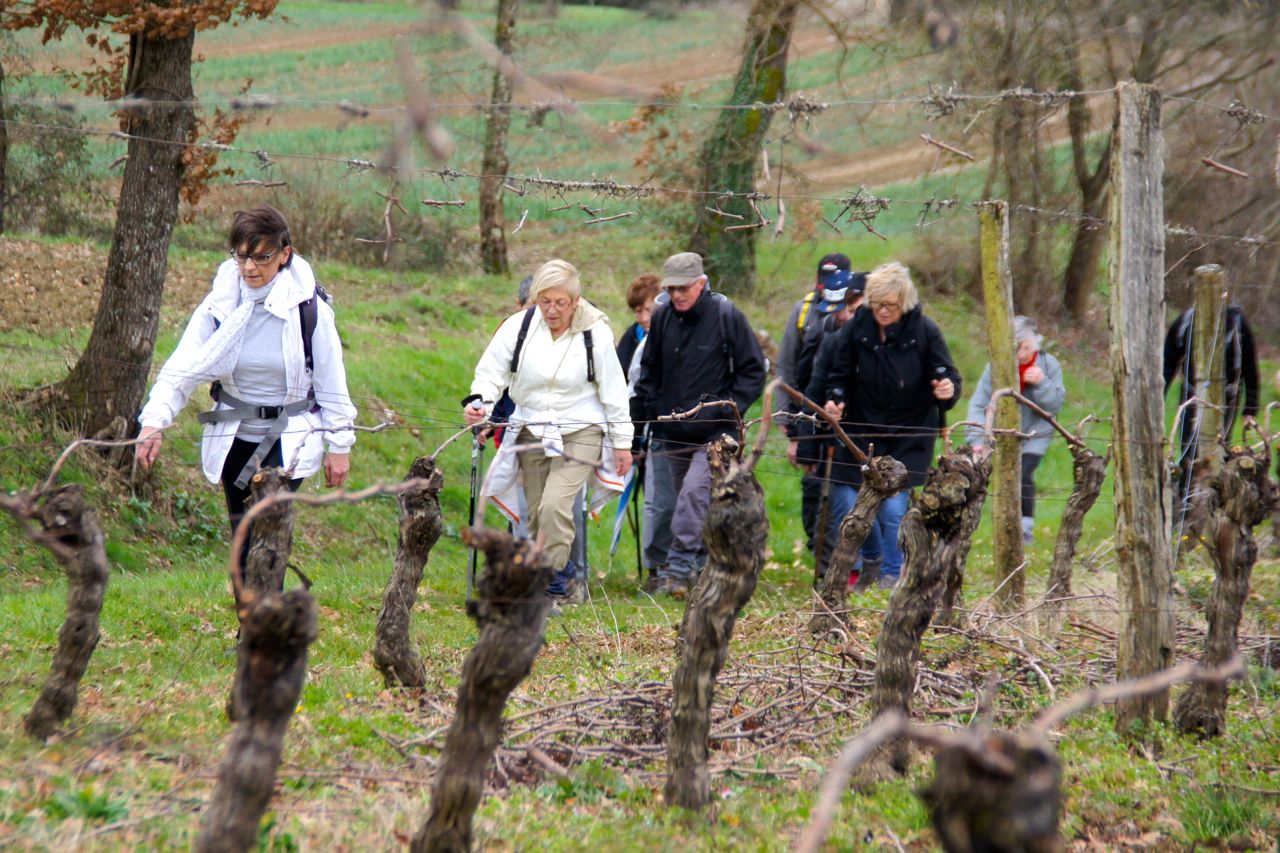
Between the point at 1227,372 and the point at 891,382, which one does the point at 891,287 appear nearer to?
the point at 891,382

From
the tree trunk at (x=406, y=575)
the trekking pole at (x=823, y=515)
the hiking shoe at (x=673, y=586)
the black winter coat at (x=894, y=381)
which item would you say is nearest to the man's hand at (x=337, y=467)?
the tree trunk at (x=406, y=575)

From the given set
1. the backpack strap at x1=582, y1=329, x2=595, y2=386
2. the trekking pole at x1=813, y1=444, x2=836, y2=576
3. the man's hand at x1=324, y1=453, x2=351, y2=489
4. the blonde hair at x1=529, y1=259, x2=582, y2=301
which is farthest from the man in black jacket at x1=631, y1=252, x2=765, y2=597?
the man's hand at x1=324, y1=453, x2=351, y2=489

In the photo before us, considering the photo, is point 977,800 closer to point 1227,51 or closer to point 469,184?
point 1227,51

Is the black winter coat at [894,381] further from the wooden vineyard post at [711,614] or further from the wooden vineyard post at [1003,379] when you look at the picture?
the wooden vineyard post at [711,614]

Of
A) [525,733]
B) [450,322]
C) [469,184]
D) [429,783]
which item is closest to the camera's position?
[429,783]

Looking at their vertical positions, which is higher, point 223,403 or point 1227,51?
point 1227,51

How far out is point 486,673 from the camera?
3.68 m

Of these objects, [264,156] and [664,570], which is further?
[664,570]

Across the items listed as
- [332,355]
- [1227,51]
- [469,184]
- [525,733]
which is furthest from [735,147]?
[525,733]

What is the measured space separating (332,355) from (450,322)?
1002cm

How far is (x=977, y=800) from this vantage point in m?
2.47

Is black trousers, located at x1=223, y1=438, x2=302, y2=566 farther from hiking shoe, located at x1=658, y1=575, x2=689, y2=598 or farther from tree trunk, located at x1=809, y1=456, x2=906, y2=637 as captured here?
hiking shoe, located at x1=658, y1=575, x2=689, y2=598

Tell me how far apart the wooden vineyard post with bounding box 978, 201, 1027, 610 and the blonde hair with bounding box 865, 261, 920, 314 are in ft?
2.44

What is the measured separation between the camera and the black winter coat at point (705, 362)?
8.62 metres
